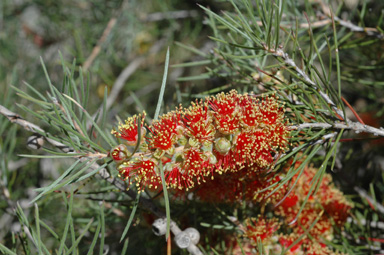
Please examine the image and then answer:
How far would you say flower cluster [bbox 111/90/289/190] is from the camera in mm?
656

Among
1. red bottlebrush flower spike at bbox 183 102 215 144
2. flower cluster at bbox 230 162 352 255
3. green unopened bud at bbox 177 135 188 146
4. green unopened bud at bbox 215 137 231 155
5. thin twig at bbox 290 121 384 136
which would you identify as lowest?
flower cluster at bbox 230 162 352 255

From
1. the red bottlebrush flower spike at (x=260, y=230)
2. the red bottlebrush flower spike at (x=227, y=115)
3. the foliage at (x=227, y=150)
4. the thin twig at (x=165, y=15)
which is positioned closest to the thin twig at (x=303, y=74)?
the foliage at (x=227, y=150)

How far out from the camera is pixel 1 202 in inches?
45.6

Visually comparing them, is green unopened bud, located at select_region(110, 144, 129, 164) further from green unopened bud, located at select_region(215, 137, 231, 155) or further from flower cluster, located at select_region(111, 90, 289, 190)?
green unopened bud, located at select_region(215, 137, 231, 155)

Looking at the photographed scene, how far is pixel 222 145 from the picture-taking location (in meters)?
0.67

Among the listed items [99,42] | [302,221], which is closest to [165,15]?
[99,42]

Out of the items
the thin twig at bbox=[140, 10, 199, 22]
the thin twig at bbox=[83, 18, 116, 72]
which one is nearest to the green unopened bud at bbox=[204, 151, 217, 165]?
the thin twig at bbox=[83, 18, 116, 72]

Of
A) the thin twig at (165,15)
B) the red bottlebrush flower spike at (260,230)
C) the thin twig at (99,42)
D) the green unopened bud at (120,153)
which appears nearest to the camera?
the green unopened bud at (120,153)

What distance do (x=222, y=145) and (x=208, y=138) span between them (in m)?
0.03

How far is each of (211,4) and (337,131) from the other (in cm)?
167

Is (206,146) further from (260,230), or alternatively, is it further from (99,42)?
(99,42)

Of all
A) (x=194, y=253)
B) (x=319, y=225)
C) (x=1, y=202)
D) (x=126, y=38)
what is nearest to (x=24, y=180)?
(x=1, y=202)

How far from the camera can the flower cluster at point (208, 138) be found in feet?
2.15

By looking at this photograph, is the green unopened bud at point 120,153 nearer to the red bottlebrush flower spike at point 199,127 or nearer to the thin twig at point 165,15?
the red bottlebrush flower spike at point 199,127
